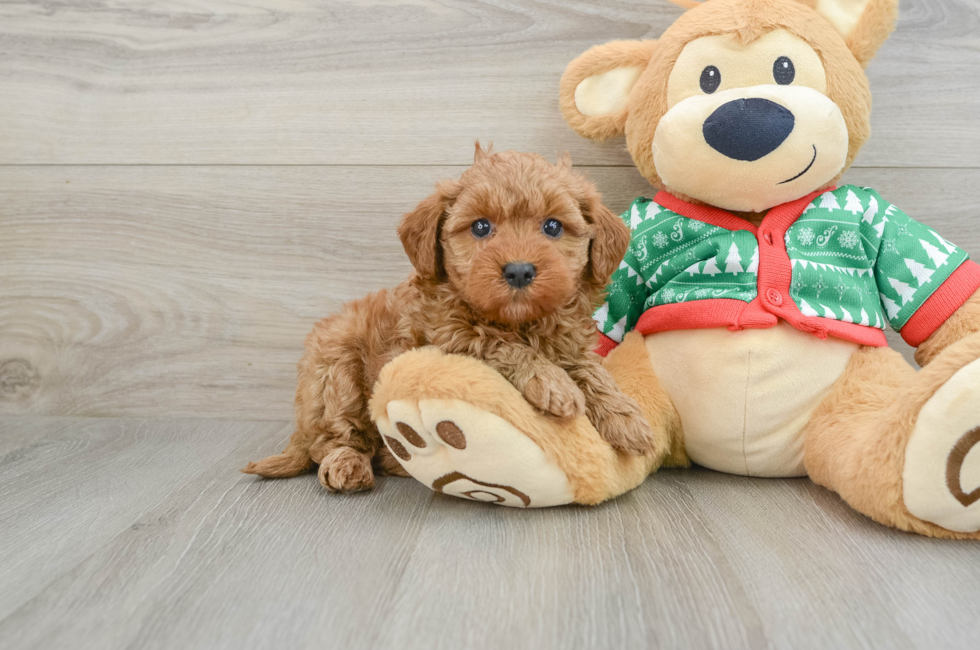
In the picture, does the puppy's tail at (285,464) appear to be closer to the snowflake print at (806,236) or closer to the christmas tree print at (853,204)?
the snowflake print at (806,236)

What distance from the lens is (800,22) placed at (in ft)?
3.58

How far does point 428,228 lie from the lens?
99 cm

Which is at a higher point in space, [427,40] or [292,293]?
[427,40]

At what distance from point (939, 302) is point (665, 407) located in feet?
1.57

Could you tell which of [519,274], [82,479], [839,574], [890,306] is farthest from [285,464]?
[890,306]

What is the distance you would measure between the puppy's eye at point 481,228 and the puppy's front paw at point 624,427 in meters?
0.32

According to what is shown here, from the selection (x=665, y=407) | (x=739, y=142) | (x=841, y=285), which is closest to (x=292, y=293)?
(x=665, y=407)

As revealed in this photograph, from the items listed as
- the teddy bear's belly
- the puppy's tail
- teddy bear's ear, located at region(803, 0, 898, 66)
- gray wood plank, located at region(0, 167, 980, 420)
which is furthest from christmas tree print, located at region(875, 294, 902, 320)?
the puppy's tail

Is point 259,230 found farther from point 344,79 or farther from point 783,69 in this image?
point 783,69

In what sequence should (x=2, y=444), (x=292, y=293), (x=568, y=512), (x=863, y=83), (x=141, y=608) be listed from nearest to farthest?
(x=141, y=608)
(x=568, y=512)
(x=863, y=83)
(x=2, y=444)
(x=292, y=293)

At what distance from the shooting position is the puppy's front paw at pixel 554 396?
3.09 feet

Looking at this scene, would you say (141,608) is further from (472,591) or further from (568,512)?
(568,512)

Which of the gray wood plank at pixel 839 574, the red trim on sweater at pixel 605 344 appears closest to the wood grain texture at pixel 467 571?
the gray wood plank at pixel 839 574

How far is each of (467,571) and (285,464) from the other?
0.51 metres
